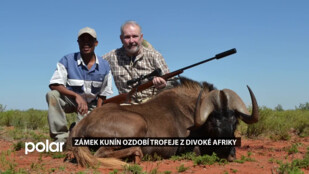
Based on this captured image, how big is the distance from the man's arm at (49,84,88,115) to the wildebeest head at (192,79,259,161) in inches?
83.1

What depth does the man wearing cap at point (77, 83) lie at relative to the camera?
6.24 meters

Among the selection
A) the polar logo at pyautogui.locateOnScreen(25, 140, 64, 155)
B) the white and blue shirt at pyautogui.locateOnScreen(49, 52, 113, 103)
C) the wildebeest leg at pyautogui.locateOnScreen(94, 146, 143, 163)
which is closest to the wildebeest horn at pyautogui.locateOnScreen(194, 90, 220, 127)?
the wildebeest leg at pyautogui.locateOnScreen(94, 146, 143, 163)

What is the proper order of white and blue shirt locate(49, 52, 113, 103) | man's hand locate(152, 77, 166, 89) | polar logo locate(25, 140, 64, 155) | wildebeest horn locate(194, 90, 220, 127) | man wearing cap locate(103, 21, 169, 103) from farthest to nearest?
man wearing cap locate(103, 21, 169, 103)
white and blue shirt locate(49, 52, 113, 103)
man's hand locate(152, 77, 166, 89)
polar logo locate(25, 140, 64, 155)
wildebeest horn locate(194, 90, 220, 127)

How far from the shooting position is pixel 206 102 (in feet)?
16.8

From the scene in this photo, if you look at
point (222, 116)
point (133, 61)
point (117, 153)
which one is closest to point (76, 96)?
point (133, 61)

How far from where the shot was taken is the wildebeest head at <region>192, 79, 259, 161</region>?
493 cm

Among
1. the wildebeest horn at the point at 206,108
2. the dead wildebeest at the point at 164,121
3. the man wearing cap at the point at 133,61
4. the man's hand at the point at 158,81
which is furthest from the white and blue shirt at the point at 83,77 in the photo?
the wildebeest horn at the point at 206,108

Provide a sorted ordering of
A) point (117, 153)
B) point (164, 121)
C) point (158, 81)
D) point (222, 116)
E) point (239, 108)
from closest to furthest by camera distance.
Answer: point (117, 153) < point (222, 116) < point (239, 108) < point (164, 121) < point (158, 81)

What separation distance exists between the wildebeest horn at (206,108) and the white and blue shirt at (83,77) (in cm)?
228

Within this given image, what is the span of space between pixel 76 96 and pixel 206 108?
241cm

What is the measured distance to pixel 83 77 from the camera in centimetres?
646

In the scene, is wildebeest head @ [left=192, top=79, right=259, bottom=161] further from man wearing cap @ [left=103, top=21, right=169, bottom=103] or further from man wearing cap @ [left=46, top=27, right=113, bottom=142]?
man wearing cap @ [left=46, top=27, right=113, bottom=142]

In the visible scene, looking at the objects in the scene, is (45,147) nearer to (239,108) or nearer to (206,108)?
(206,108)

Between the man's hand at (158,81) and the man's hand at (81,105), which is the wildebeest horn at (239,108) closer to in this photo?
the man's hand at (158,81)
